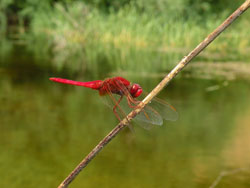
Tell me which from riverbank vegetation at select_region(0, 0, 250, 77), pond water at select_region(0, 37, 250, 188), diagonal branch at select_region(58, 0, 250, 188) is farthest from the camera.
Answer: riverbank vegetation at select_region(0, 0, 250, 77)

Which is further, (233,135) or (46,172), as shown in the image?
(233,135)

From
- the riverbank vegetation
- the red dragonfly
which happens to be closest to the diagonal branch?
the red dragonfly

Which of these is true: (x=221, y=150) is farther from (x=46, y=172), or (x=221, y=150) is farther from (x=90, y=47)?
(x=90, y=47)

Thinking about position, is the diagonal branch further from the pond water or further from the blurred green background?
the pond water

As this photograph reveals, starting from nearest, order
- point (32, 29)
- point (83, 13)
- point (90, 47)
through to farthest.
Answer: point (90, 47) < point (83, 13) < point (32, 29)

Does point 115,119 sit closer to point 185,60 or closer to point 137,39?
point 185,60

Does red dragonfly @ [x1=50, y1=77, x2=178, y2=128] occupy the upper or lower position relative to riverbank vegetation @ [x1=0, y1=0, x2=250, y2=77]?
upper

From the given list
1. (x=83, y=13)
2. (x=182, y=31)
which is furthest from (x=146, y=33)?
(x=83, y=13)

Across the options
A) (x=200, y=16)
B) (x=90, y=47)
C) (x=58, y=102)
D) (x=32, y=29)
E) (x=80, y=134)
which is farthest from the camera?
(x=32, y=29)
